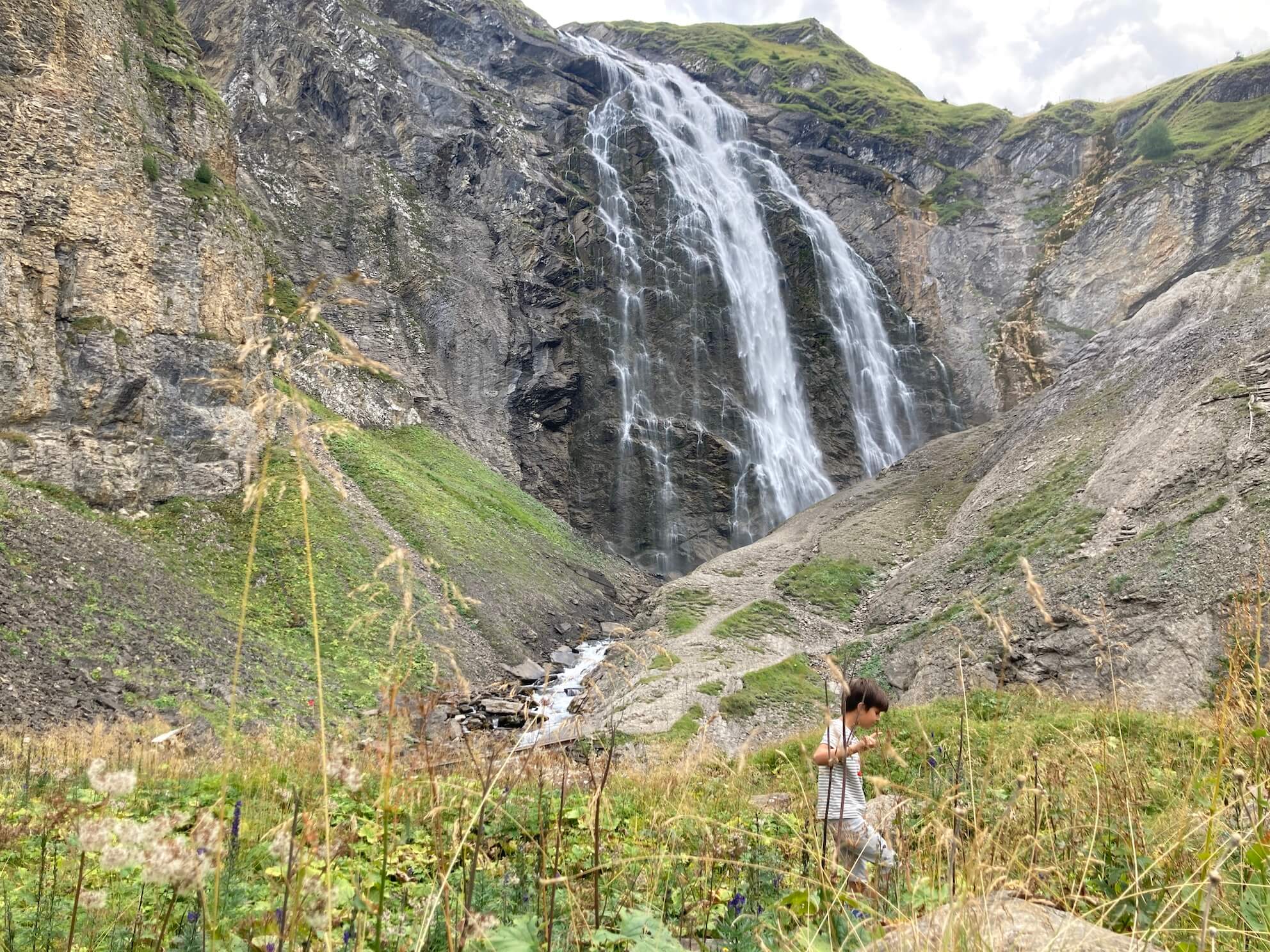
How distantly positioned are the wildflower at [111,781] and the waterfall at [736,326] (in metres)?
42.2

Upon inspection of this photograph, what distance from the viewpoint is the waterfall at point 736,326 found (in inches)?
1816

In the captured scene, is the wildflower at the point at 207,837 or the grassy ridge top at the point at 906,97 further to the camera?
the grassy ridge top at the point at 906,97

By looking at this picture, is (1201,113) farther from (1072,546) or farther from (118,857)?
(118,857)

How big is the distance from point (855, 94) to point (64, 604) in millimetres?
88336

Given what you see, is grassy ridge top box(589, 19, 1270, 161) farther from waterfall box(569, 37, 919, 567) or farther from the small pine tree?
waterfall box(569, 37, 919, 567)

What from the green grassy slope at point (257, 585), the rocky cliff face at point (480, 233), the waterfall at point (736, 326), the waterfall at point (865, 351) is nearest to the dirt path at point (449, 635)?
the green grassy slope at point (257, 585)

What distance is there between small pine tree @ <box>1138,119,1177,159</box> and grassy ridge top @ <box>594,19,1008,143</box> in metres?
20.2

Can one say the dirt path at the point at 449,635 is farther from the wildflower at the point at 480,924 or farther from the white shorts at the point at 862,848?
the wildflower at the point at 480,924

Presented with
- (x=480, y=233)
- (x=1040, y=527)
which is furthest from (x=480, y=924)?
(x=480, y=233)

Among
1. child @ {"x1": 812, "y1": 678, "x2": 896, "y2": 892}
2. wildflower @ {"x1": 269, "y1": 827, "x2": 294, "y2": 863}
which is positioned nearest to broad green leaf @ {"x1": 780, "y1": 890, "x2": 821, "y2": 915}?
child @ {"x1": 812, "y1": 678, "x2": 896, "y2": 892}

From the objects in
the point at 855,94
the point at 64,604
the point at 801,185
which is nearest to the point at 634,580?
the point at 64,604

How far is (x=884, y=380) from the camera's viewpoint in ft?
174

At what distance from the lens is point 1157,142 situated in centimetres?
5200

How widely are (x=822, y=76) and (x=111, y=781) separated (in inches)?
3893
